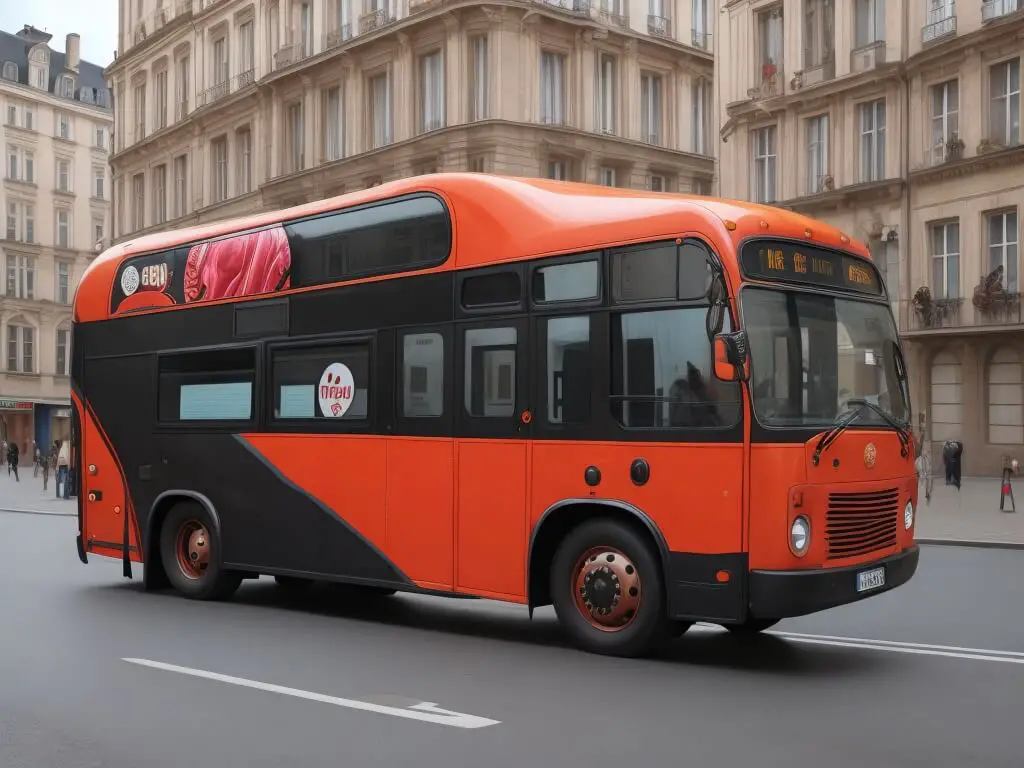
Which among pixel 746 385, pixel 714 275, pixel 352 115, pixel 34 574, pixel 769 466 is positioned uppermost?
pixel 352 115

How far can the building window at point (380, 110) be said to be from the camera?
46625mm

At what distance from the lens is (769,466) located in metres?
8.38

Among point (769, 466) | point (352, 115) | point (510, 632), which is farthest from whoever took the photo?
Result: point (352, 115)

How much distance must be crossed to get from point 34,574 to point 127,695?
7.98 meters

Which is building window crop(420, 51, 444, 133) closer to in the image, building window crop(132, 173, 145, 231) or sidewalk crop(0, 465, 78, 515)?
sidewalk crop(0, 465, 78, 515)

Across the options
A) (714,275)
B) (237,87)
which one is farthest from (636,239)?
(237,87)

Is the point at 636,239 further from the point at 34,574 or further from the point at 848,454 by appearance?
the point at 34,574

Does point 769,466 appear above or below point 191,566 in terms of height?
above

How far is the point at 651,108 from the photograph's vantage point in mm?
48844

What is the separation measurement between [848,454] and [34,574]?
33.1ft

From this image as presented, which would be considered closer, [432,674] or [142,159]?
[432,674]

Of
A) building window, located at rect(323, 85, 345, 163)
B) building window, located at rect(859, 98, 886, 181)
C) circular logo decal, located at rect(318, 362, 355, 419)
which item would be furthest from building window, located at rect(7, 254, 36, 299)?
circular logo decal, located at rect(318, 362, 355, 419)

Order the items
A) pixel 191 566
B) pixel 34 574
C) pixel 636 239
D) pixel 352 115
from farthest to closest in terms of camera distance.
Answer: pixel 352 115, pixel 34 574, pixel 191 566, pixel 636 239

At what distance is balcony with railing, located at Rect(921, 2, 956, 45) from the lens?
36562mm
